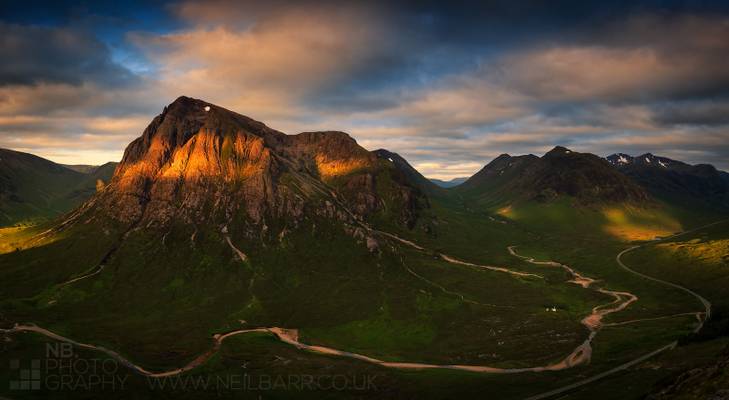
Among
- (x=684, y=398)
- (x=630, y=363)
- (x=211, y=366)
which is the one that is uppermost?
(x=684, y=398)

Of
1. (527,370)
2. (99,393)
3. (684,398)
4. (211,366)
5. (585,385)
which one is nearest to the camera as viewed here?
(684,398)

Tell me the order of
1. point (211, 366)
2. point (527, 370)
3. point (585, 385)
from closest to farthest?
point (585, 385) < point (527, 370) < point (211, 366)

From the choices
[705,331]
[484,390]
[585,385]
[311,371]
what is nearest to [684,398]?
[585,385]

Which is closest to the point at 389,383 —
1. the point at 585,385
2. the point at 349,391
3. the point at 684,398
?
the point at 349,391

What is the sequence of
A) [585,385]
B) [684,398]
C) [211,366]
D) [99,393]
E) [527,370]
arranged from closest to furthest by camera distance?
[684,398]
[585,385]
[99,393]
[527,370]
[211,366]

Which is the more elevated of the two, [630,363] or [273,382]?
[630,363]

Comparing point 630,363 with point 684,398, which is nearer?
point 684,398

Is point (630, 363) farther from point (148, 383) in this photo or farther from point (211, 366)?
point (148, 383)

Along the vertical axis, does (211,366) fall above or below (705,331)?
below

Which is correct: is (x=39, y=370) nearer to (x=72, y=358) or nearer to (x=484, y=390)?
(x=72, y=358)
